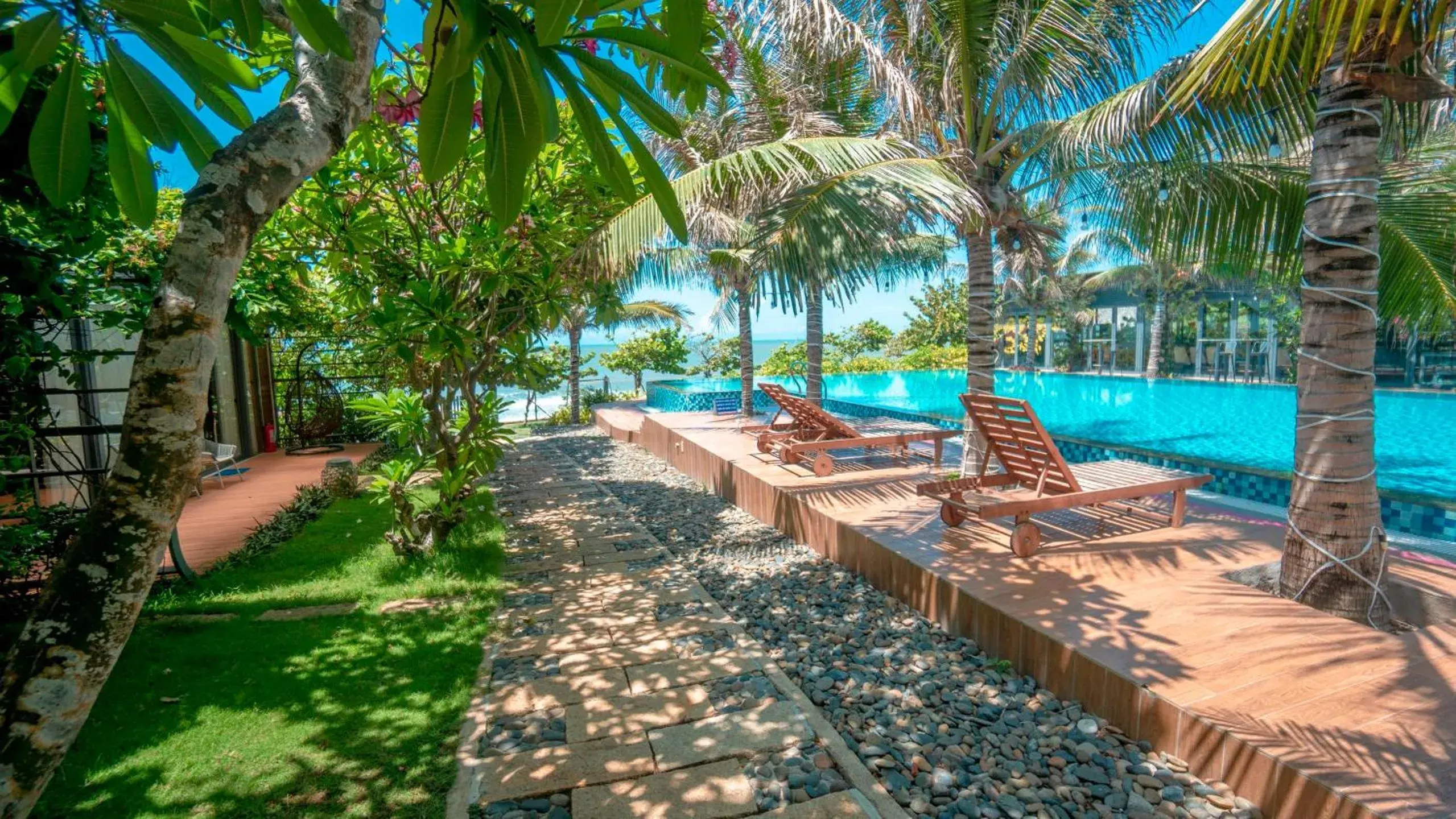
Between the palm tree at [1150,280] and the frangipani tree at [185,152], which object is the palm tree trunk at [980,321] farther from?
the palm tree at [1150,280]

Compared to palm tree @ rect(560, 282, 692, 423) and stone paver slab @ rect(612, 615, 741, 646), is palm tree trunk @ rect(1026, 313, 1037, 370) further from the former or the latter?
stone paver slab @ rect(612, 615, 741, 646)

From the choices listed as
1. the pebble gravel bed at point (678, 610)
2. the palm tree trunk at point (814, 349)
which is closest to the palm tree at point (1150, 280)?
the palm tree trunk at point (814, 349)

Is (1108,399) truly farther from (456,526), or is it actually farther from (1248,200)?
(456,526)

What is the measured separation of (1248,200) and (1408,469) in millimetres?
7315

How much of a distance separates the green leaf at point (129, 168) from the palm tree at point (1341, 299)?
406cm

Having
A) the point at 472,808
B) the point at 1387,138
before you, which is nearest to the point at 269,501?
the point at 472,808

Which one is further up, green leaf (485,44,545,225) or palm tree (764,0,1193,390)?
palm tree (764,0,1193,390)

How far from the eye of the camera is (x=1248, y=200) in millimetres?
5180

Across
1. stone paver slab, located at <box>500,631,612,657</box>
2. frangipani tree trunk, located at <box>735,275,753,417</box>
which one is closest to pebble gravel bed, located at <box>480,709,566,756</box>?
stone paver slab, located at <box>500,631,612,657</box>

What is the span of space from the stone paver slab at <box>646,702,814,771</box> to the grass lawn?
0.85 meters

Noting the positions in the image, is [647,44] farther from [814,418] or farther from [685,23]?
[814,418]

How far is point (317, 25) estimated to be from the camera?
1.25 m

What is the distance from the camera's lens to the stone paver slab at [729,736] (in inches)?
110

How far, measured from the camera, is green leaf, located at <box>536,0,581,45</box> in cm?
104
